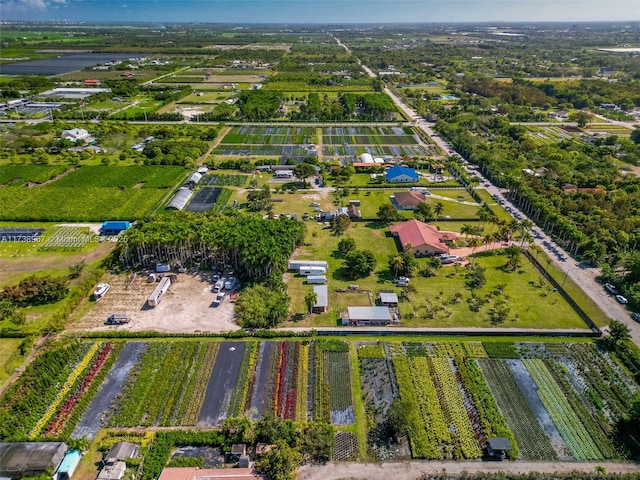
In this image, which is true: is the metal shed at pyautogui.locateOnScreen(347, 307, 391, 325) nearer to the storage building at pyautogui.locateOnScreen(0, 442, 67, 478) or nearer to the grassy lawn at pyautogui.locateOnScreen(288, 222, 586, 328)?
the grassy lawn at pyautogui.locateOnScreen(288, 222, 586, 328)

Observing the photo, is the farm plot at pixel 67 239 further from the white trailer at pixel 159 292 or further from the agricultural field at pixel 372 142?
the agricultural field at pixel 372 142

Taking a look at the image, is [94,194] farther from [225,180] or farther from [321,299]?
[321,299]

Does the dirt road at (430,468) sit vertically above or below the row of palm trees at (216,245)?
below

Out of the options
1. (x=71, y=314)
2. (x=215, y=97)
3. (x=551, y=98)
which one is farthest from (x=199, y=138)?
(x=551, y=98)

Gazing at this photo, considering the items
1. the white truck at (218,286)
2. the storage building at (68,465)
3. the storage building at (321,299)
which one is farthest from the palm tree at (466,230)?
the storage building at (68,465)

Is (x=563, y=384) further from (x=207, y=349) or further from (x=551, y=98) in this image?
(x=551, y=98)

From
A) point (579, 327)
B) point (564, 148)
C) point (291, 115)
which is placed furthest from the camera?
point (291, 115)

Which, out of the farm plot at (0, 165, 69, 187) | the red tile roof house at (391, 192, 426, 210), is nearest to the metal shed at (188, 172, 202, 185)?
the farm plot at (0, 165, 69, 187)
